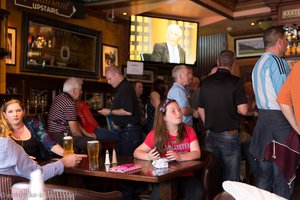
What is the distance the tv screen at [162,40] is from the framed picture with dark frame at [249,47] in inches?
71.7

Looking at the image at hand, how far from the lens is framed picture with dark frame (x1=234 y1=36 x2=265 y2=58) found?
8438mm

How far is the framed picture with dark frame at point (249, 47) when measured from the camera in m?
8.44

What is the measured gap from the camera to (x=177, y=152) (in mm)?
3113

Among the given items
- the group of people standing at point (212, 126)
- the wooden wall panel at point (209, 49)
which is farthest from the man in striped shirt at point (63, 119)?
the wooden wall panel at point (209, 49)

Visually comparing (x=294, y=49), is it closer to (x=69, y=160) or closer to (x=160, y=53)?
(x=160, y=53)

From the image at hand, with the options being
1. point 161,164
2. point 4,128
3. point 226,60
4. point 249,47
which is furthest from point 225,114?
point 249,47

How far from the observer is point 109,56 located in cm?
695

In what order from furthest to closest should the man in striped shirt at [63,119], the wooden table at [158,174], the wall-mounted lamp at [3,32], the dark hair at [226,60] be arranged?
the wall-mounted lamp at [3,32] < the man in striped shirt at [63,119] < the dark hair at [226,60] < the wooden table at [158,174]

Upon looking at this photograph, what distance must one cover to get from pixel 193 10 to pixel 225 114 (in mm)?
3319

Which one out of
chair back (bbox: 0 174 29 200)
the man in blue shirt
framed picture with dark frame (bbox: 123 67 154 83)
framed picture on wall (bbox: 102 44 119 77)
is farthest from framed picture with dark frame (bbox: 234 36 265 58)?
chair back (bbox: 0 174 29 200)

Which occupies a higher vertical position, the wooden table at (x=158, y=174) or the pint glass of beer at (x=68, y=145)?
Result: the pint glass of beer at (x=68, y=145)

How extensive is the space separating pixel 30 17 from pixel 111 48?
1.82 metres

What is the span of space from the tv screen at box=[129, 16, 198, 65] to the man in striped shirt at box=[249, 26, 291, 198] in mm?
3584

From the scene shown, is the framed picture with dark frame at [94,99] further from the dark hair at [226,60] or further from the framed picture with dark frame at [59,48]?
the dark hair at [226,60]
